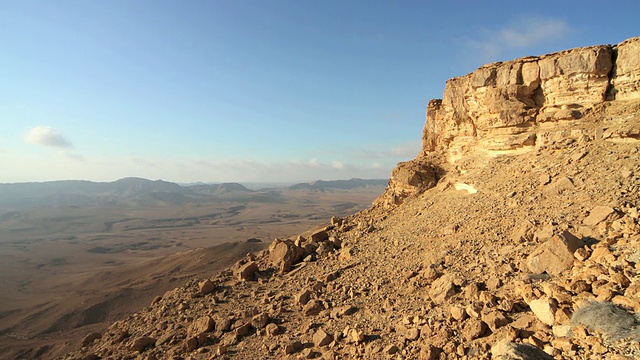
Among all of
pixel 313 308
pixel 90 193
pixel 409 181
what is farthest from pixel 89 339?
pixel 90 193

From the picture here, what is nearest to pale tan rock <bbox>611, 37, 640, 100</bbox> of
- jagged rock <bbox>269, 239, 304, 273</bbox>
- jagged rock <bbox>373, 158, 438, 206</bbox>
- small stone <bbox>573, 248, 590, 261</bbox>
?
small stone <bbox>573, 248, 590, 261</bbox>

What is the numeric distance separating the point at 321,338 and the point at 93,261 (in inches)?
2037

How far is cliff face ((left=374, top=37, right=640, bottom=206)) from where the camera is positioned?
10.1 meters

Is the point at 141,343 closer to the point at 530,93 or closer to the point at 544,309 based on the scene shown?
the point at 544,309

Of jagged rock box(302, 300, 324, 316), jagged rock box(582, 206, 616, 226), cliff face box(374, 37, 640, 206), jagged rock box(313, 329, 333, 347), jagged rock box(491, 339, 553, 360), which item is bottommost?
jagged rock box(313, 329, 333, 347)

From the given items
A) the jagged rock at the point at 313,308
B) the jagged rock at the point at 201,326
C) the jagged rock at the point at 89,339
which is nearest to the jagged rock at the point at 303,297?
the jagged rock at the point at 313,308

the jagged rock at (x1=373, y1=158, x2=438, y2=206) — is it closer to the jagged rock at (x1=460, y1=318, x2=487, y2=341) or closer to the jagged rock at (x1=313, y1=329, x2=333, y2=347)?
the jagged rock at (x1=313, y1=329, x2=333, y2=347)

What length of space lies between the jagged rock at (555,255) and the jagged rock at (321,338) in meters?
4.62

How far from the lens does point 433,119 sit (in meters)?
15.8

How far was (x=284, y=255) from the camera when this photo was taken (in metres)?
12.5

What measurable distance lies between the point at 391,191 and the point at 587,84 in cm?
771

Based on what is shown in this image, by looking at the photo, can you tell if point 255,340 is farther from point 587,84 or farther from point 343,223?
point 587,84

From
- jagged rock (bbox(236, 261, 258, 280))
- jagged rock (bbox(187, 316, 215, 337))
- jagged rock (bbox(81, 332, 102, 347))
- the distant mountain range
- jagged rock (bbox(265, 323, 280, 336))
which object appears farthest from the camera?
the distant mountain range

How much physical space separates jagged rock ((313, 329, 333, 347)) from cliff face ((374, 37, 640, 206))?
25.8 ft
